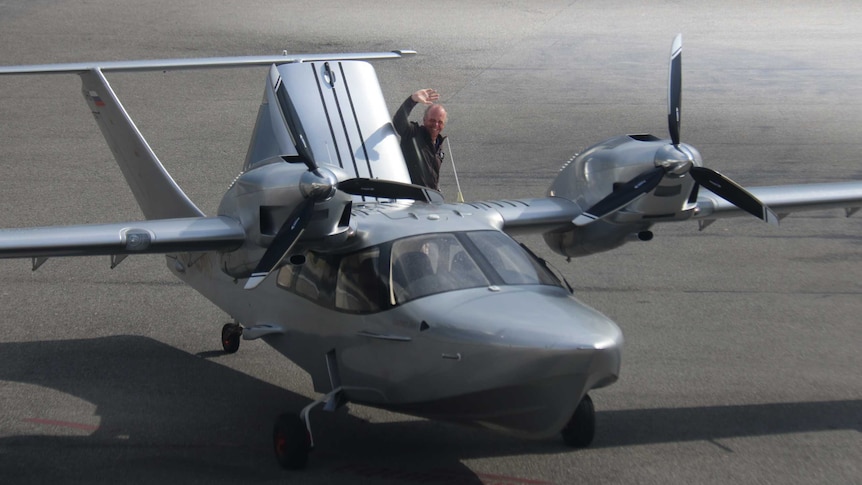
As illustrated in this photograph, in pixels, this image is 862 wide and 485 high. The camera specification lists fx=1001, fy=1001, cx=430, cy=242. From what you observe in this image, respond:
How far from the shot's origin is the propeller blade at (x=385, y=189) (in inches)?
354

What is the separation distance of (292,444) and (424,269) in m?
1.99

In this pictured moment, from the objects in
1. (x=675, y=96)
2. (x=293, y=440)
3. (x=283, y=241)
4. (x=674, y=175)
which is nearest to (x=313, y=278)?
(x=283, y=241)

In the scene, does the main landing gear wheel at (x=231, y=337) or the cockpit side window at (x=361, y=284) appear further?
the main landing gear wheel at (x=231, y=337)

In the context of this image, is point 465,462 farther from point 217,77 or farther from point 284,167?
point 217,77

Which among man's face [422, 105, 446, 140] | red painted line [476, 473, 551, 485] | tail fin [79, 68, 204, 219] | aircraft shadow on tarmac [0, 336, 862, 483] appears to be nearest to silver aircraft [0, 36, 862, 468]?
tail fin [79, 68, 204, 219]

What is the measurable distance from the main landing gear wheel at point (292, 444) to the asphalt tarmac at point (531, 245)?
13cm

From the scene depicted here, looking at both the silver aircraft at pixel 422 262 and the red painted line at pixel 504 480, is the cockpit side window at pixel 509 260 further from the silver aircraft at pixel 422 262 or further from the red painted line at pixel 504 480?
the red painted line at pixel 504 480

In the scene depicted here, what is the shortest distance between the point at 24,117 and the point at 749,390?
19169 millimetres

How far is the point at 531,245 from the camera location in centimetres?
1589

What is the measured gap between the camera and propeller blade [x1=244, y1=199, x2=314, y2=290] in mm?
Result: 8703

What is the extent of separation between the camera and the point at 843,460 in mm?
9297

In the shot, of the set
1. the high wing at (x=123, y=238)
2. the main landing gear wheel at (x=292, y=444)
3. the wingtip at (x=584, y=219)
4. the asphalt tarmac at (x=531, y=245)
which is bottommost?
the asphalt tarmac at (x=531, y=245)

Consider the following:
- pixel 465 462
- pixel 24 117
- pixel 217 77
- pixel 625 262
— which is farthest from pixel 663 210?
pixel 217 77

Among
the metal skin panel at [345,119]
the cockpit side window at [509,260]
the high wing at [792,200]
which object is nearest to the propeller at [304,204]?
the cockpit side window at [509,260]
